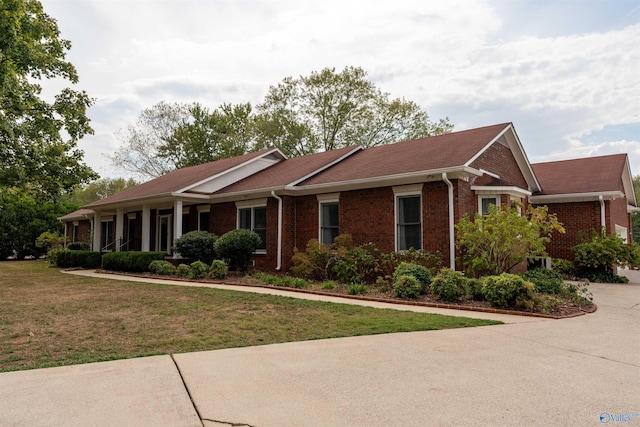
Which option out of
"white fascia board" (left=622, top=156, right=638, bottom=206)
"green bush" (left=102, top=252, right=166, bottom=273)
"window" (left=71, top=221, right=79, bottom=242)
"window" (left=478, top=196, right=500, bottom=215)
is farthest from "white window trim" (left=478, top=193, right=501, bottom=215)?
"window" (left=71, top=221, right=79, bottom=242)

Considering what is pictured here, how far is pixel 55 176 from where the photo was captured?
16.2 metres

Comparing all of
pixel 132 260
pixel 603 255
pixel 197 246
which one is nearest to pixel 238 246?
pixel 197 246

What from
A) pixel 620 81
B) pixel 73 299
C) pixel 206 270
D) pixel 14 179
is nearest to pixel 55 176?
pixel 14 179

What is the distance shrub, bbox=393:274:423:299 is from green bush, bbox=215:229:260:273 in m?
6.40

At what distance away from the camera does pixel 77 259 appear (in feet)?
64.4

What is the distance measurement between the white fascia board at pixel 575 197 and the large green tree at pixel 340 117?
1913cm

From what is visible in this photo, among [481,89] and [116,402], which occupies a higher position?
[481,89]

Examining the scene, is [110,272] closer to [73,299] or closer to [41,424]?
[73,299]

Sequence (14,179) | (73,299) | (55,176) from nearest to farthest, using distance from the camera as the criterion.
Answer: (73,299) < (14,179) < (55,176)

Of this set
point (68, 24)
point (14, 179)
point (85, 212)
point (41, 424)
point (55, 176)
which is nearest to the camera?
point (41, 424)

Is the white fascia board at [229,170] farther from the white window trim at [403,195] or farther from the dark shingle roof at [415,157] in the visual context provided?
the white window trim at [403,195]

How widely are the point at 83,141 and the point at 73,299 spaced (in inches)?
414

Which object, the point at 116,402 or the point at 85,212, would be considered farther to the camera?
the point at 85,212

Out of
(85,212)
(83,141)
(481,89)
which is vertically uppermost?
(481,89)
